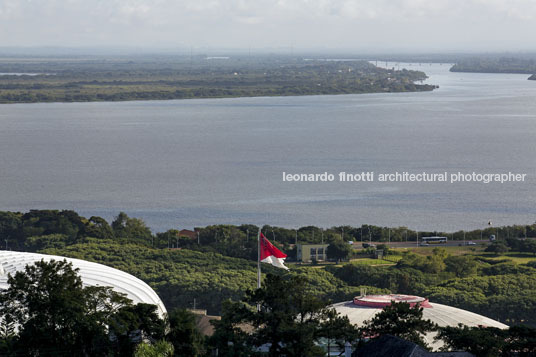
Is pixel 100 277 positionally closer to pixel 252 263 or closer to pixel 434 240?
pixel 252 263

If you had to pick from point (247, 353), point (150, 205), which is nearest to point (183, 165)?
point (150, 205)

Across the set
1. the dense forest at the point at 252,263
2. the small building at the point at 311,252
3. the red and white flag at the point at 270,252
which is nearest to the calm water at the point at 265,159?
the dense forest at the point at 252,263

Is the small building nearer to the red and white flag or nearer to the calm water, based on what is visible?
the calm water

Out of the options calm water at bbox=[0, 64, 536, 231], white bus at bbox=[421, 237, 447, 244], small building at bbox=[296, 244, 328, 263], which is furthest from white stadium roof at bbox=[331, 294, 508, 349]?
calm water at bbox=[0, 64, 536, 231]

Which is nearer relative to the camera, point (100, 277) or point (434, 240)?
point (100, 277)

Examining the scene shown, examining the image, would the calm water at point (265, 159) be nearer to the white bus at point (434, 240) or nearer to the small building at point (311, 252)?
the white bus at point (434, 240)

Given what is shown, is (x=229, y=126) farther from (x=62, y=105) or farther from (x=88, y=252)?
(x=88, y=252)

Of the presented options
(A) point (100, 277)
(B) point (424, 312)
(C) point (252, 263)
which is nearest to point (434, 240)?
(C) point (252, 263)
